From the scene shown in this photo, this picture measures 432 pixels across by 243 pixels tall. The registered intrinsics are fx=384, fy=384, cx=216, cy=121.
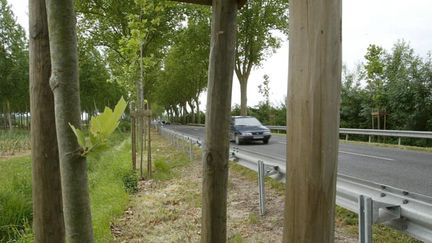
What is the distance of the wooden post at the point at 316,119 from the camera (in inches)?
68.1

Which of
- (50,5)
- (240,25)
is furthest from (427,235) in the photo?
(240,25)

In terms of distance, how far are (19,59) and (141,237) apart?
Result: 3017cm

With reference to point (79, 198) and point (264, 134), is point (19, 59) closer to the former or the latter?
point (264, 134)

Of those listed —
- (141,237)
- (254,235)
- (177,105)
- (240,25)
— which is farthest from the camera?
(177,105)

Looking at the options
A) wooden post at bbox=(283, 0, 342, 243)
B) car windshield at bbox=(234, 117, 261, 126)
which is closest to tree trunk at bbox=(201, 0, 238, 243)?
wooden post at bbox=(283, 0, 342, 243)

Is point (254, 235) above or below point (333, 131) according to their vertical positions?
below

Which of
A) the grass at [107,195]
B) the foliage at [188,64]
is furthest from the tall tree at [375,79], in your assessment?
the grass at [107,195]

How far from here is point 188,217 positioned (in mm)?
Result: 6047

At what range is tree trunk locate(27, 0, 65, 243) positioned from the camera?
1.63 metres

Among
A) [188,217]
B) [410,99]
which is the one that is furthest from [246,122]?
[188,217]

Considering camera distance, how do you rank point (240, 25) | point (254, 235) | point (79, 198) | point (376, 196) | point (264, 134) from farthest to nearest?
point (240, 25) → point (264, 134) → point (254, 235) → point (376, 196) → point (79, 198)

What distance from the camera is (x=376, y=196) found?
12.1 feet

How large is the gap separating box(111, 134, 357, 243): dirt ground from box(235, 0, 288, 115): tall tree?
796 inches

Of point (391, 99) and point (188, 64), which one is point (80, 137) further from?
point (188, 64)
